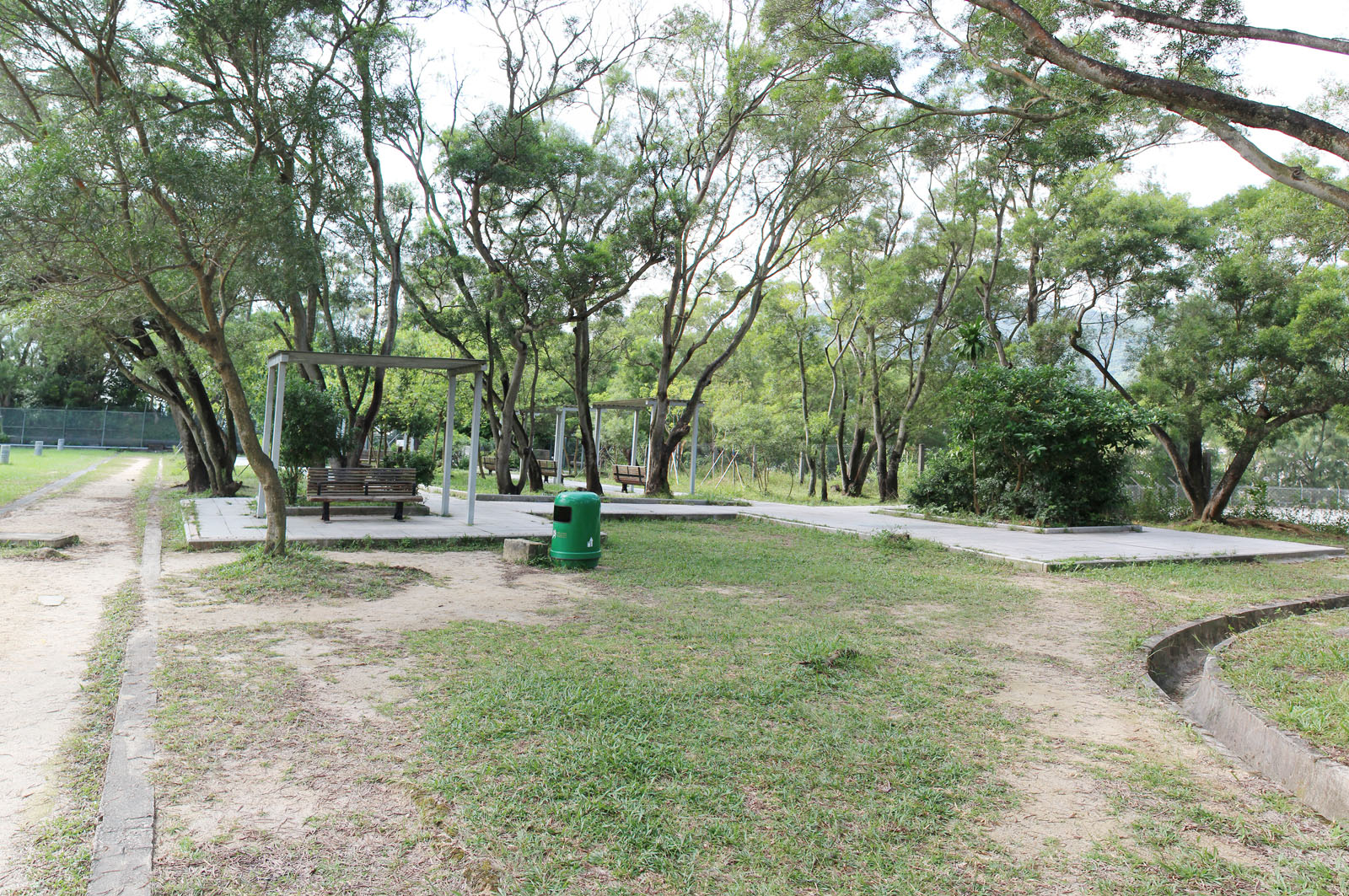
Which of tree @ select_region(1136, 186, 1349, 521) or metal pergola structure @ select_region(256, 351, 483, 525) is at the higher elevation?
tree @ select_region(1136, 186, 1349, 521)

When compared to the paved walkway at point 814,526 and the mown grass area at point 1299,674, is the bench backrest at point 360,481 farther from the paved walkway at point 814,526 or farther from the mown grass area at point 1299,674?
the mown grass area at point 1299,674

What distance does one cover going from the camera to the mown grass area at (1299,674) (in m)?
3.99

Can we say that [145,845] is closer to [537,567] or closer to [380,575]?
[380,575]

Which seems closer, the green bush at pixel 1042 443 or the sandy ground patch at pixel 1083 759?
the sandy ground patch at pixel 1083 759

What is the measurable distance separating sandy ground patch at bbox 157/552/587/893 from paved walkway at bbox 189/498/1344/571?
4212mm

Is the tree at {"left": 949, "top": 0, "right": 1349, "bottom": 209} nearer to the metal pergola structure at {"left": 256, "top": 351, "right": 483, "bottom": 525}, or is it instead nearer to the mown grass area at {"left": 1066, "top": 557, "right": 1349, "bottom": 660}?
the mown grass area at {"left": 1066, "top": 557, "right": 1349, "bottom": 660}

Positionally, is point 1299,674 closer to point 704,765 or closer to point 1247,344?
point 704,765

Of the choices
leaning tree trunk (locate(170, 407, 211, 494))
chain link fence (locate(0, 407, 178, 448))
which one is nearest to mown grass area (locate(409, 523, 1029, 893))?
leaning tree trunk (locate(170, 407, 211, 494))

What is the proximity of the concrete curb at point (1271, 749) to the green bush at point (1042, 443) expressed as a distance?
10907 millimetres

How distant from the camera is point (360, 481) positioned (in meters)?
11.4

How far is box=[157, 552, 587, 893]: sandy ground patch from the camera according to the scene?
257 cm

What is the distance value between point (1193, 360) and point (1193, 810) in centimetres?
1857

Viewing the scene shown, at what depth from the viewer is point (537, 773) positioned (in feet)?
10.9

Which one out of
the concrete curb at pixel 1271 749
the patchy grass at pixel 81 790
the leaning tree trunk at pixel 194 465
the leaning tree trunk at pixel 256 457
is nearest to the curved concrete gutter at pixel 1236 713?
the concrete curb at pixel 1271 749
